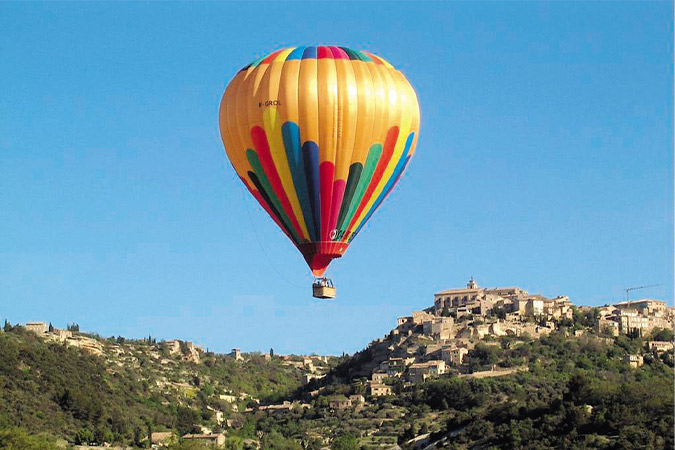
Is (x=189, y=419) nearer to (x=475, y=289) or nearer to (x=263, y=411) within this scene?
(x=263, y=411)

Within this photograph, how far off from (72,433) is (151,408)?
1617 cm

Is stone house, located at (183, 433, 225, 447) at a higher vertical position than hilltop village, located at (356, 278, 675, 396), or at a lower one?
lower

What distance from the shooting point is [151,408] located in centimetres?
8706

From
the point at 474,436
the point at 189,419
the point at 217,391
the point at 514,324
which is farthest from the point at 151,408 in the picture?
the point at 474,436

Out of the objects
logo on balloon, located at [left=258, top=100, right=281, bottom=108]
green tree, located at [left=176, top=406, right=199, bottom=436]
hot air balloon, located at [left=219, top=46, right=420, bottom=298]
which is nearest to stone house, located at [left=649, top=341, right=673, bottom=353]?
green tree, located at [left=176, top=406, right=199, bottom=436]

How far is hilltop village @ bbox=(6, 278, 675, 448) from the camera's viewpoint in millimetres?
82000

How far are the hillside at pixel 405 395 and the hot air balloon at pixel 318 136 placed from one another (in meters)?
26.2

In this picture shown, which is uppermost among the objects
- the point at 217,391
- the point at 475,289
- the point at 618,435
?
the point at 475,289

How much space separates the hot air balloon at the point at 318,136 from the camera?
32906 millimetres

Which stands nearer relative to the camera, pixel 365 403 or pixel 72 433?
pixel 72 433

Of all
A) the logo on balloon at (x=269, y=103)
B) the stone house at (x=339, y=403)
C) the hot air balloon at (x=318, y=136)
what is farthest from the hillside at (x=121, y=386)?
the logo on balloon at (x=269, y=103)

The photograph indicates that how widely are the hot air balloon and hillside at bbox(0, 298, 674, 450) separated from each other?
1030 inches

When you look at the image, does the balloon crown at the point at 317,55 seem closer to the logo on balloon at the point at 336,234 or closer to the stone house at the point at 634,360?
the logo on balloon at the point at 336,234

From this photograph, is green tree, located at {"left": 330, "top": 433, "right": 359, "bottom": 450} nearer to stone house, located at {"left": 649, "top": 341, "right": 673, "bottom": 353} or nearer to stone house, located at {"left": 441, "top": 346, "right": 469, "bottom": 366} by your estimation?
stone house, located at {"left": 441, "top": 346, "right": 469, "bottom": 366}
